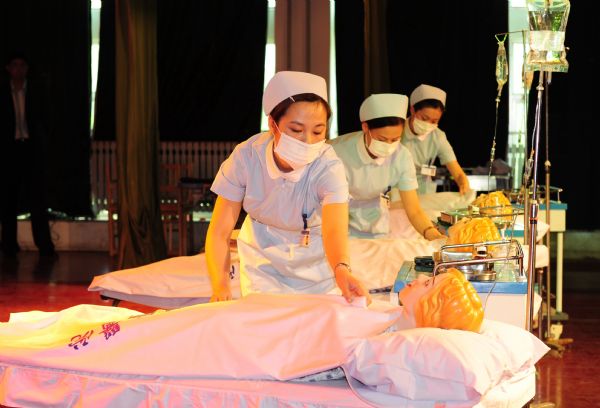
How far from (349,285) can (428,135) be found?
3.22 meters

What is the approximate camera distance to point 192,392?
8.42 ft

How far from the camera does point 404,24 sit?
8945 millimetres

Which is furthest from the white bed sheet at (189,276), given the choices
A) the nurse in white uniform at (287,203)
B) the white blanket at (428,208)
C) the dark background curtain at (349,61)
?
the dark background curtain at (349,61)

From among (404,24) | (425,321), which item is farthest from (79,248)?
(425,321)

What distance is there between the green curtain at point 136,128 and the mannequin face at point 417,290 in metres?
4.24

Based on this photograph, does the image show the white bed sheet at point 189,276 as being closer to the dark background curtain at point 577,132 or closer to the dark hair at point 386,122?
the dark hair at point 386,122

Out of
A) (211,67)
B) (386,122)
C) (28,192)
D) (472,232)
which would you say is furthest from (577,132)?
(472,232)

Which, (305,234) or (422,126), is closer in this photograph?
(305,234)

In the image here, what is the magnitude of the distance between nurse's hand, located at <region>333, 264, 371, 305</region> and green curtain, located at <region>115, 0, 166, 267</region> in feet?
13.6

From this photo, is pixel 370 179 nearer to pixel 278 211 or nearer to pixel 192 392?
pixel 278 211

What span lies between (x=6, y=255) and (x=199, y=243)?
155 centimetres

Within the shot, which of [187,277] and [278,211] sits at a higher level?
[278,211]

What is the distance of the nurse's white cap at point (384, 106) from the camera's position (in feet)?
13.6

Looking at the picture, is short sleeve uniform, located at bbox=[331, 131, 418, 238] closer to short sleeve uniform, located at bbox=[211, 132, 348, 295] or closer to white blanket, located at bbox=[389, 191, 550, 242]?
white blanket, located at bbox=[389, 191, 550, 242]
